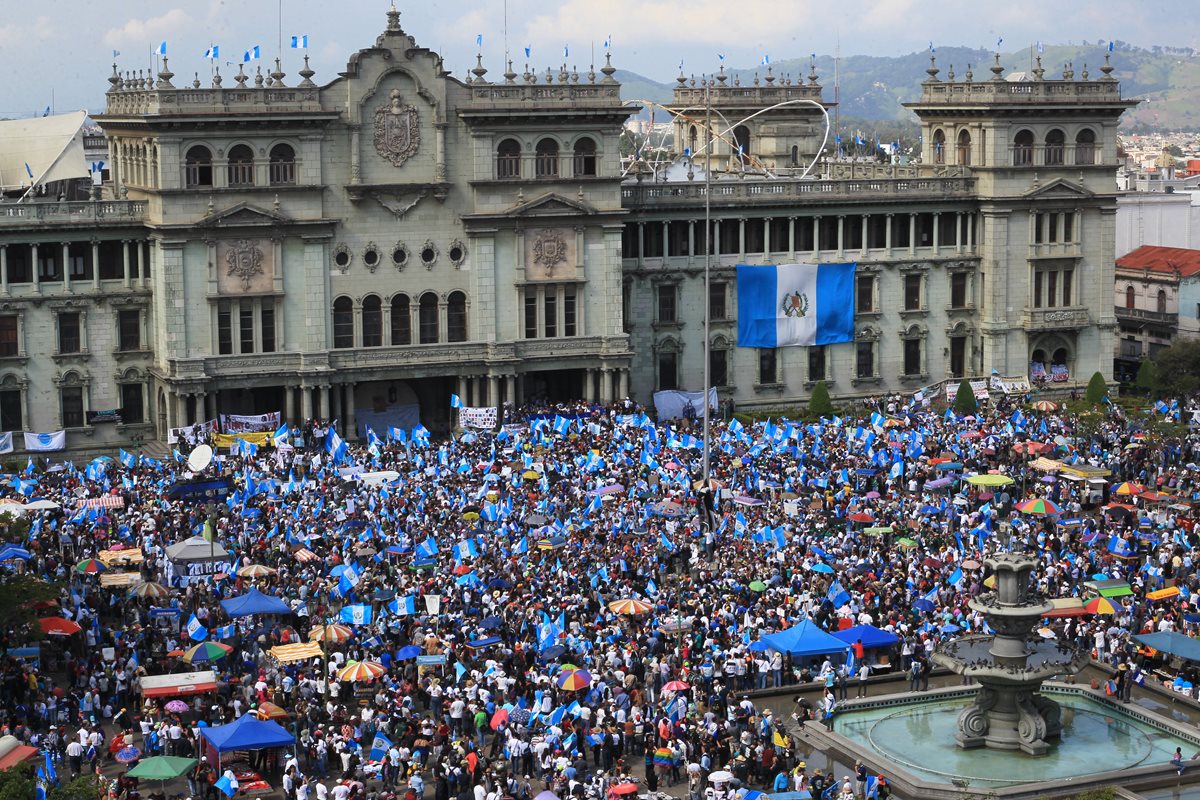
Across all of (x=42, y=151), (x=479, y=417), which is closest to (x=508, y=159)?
(x=479, y=417)

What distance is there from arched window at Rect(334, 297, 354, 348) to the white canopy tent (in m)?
16.8

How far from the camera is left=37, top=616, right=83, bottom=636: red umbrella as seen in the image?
4975 centimetres

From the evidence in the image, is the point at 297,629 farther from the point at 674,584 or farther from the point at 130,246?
the point at 130,246

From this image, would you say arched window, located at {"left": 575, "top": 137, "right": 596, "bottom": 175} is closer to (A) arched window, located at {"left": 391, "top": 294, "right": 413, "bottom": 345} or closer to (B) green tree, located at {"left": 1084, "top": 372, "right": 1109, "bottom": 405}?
(A) arched window, located at {"left": 391, "top": 294, "right": 413, "bottom": 345}

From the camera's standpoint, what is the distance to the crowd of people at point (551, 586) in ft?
146

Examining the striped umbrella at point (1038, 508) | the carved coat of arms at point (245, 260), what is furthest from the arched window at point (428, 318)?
the striped umbrella at point (1038, 508)

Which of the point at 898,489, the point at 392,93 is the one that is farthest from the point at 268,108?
the point at 898,489

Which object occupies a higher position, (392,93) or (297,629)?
(392,93)

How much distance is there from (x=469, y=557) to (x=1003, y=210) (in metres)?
43.4

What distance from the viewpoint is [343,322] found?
81312 millimetres

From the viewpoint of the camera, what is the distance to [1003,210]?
9181 centimetres

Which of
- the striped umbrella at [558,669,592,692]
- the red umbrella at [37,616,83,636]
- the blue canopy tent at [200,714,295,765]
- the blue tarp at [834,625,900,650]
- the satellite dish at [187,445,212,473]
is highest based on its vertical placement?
the satellite dish at [187,445,212,473]

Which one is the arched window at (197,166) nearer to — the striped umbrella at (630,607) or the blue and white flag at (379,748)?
the striped umbrella at (630,607)

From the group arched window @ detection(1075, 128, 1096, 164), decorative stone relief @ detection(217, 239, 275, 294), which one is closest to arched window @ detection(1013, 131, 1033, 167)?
arched window @ detection(1075, 128, 1096, 164)
